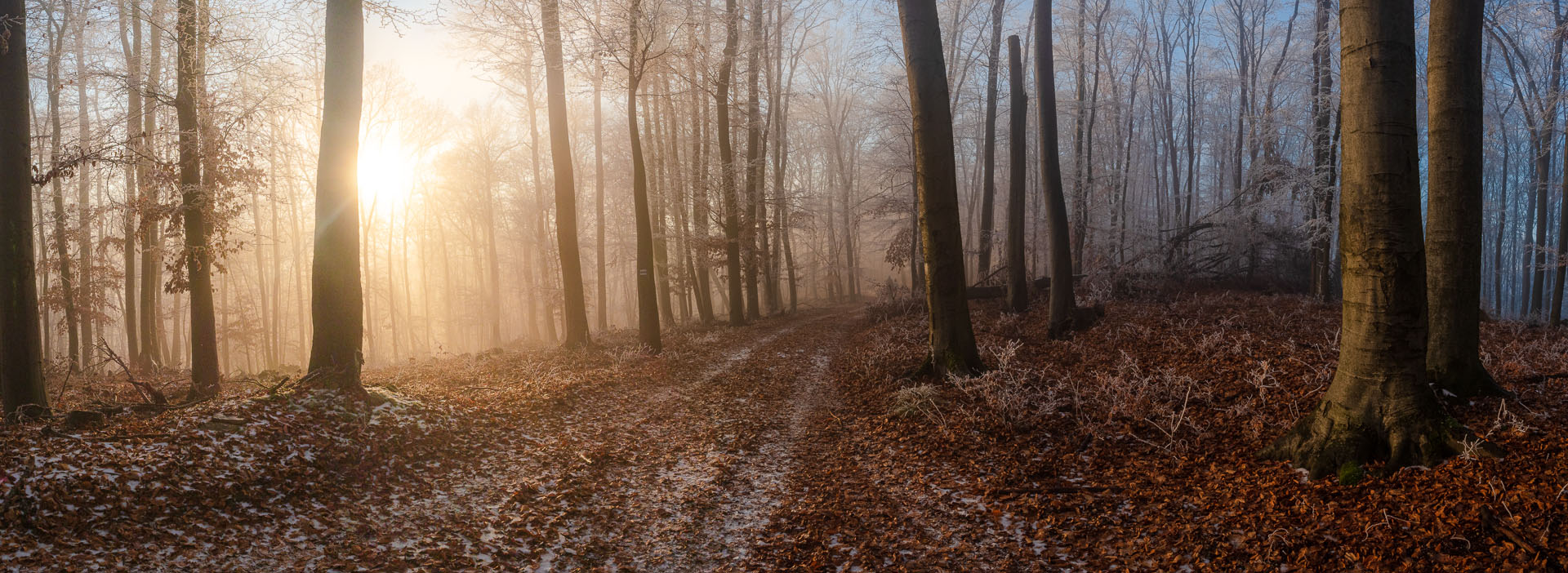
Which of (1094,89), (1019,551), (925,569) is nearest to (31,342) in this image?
(925,569)

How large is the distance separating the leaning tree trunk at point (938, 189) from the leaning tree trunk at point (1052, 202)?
4111 mm

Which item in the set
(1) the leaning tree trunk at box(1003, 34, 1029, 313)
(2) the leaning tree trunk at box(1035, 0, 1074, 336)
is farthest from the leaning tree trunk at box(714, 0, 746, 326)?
(2) the leaning tree trunk at box(1035, 0, 1074, 336)

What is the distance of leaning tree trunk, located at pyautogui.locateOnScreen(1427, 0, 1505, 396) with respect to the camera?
5062mm

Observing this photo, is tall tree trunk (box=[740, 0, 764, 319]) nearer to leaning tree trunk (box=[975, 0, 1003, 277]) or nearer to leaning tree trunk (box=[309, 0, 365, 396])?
leaning tree trunk (box=[975, 0, 1003, 277])

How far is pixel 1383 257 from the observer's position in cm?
385

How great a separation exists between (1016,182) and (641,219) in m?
8.07

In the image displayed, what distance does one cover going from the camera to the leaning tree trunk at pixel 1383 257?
3.83 m

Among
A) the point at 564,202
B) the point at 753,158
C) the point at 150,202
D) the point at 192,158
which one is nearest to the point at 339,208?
the point at 192,158

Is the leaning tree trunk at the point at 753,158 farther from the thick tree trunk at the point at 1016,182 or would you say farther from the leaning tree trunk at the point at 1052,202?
the leaning tree trunk at the point at 1052,202

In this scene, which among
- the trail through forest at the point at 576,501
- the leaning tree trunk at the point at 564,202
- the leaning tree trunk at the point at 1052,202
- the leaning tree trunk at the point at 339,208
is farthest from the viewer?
the leaning tree trunk at the point at 564,202

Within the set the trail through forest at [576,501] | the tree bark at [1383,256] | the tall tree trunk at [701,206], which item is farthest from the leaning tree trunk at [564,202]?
the tree bark at [1383,256]

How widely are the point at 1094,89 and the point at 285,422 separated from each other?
78.7 ft

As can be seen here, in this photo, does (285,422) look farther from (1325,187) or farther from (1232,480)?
(1325,187)

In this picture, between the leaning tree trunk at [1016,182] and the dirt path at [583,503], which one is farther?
the leaning tree trunk at [1016,182]
